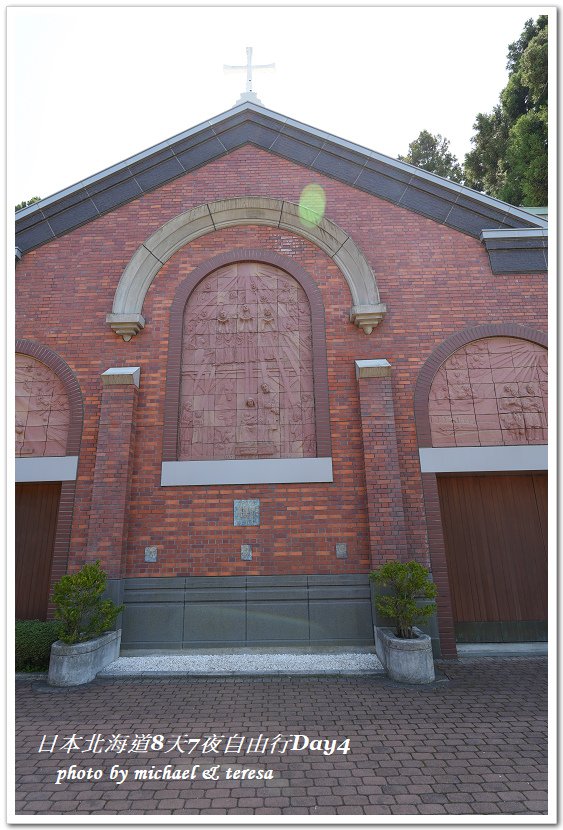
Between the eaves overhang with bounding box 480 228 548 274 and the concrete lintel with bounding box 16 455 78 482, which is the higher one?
the eaves overhang with bounding box 480 228 548 274

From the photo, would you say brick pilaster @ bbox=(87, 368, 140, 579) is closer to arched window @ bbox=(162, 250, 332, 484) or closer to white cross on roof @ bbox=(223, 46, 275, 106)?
arched window @ bbox=(162, 250, 332, 484)

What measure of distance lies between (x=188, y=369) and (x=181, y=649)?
16.4 ft

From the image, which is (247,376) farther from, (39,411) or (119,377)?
(39,411)

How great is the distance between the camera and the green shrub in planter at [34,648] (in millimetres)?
6996

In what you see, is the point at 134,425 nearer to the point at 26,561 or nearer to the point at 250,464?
the point at 250,464

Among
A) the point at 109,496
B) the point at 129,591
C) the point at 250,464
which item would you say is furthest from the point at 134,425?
the point at 129,591

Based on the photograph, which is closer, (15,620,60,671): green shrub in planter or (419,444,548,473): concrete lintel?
(15,620,60,671): green shrub in planter

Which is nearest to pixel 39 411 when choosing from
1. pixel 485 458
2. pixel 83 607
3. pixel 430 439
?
pixel 83 607

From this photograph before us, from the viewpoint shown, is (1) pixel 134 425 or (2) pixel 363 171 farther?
(2) pixel 363 171

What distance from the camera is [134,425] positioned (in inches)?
337

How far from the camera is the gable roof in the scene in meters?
9.55

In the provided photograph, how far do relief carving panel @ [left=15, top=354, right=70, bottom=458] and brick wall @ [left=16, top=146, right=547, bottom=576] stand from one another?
1.70 feet

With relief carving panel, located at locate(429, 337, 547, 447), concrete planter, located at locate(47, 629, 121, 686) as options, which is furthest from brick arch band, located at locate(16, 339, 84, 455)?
relief carving panel, located at locate(429, 337, 547, 447)

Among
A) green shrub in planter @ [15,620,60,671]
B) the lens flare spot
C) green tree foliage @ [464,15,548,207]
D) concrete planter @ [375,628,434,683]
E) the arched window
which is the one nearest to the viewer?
concrete planter @ [375,628,434,683]
